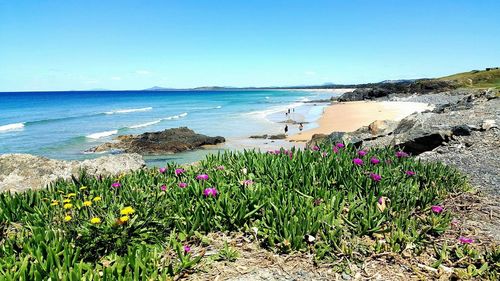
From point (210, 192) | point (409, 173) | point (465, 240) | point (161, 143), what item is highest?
point (210, 192)

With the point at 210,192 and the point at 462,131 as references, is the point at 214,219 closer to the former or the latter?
the point at 210,192

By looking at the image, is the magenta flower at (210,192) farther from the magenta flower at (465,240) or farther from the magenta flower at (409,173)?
the magenta flower at (409,173)

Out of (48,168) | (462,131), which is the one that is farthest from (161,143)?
(462,131)

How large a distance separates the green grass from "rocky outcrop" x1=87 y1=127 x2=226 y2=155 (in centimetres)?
1516

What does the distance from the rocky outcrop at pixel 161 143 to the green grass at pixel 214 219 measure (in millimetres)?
15160

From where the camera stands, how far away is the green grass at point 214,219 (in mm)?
3385

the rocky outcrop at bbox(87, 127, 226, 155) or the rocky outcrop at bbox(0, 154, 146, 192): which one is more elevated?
the rocky outcrop at bbox(0, 154, 146, 192)

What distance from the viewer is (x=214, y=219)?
4176 mm

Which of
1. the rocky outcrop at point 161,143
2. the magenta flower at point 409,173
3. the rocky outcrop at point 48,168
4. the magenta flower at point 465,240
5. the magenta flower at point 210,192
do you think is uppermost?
the magenta flower at point 210,192

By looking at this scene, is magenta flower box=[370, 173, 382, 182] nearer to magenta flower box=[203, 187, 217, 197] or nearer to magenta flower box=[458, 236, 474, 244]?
magenta flower box=[458, 236, 474, 244]

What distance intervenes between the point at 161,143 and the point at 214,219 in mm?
17890

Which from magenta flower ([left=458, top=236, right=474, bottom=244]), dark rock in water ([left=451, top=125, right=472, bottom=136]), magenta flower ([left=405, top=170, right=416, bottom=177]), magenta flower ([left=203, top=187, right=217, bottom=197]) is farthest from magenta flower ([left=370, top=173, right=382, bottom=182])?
dark rock in water ([left=451, top=125, right=472, bottom=136])

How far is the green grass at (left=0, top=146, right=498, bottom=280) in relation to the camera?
338 centimetres

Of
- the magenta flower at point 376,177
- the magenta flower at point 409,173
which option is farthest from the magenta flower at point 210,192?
the magenta flower at point 409,173
